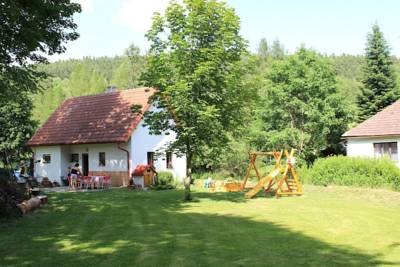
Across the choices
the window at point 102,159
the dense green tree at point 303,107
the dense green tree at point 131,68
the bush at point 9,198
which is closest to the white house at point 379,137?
the dense green tree at point 303,107

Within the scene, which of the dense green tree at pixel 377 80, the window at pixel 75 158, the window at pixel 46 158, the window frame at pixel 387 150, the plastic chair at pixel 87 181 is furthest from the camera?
the dense green tree at pixel 377 80

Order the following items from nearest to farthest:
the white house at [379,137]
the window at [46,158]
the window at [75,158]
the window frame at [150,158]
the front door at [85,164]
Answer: the white house at [379,137] → the window frame at [150,158] → the front door at [85,164] → the window at [75,158] → the window at [46,158]

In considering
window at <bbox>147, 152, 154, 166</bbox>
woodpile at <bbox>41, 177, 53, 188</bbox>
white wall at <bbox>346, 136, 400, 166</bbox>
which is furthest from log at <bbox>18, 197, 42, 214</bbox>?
white wall at <bbox>346, 136, 400, 166</bbox>

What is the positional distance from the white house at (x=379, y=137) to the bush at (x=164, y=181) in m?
12.0

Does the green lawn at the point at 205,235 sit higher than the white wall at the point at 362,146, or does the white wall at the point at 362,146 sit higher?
the white wall at the point at 362,146

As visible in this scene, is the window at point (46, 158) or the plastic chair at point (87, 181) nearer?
the plastic chair at point (87, 181)

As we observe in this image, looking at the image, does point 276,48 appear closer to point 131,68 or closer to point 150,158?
point 131,68

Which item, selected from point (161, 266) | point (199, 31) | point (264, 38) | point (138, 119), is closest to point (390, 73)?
point (138, 119)

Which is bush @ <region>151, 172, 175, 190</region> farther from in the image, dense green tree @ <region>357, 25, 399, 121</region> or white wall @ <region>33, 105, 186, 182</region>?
dense green tree @ <region>357, 25, 399, 121</region>

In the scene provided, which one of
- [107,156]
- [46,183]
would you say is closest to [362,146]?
[107,156]

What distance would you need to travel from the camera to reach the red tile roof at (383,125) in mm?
28727

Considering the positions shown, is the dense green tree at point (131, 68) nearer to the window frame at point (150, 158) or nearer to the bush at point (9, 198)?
the window frame at point (150, 158)

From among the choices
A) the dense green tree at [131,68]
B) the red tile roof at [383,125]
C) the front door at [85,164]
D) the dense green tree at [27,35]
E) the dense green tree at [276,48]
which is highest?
the dense green tree at [276,48]

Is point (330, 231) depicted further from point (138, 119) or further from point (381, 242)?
point (138, 119)
